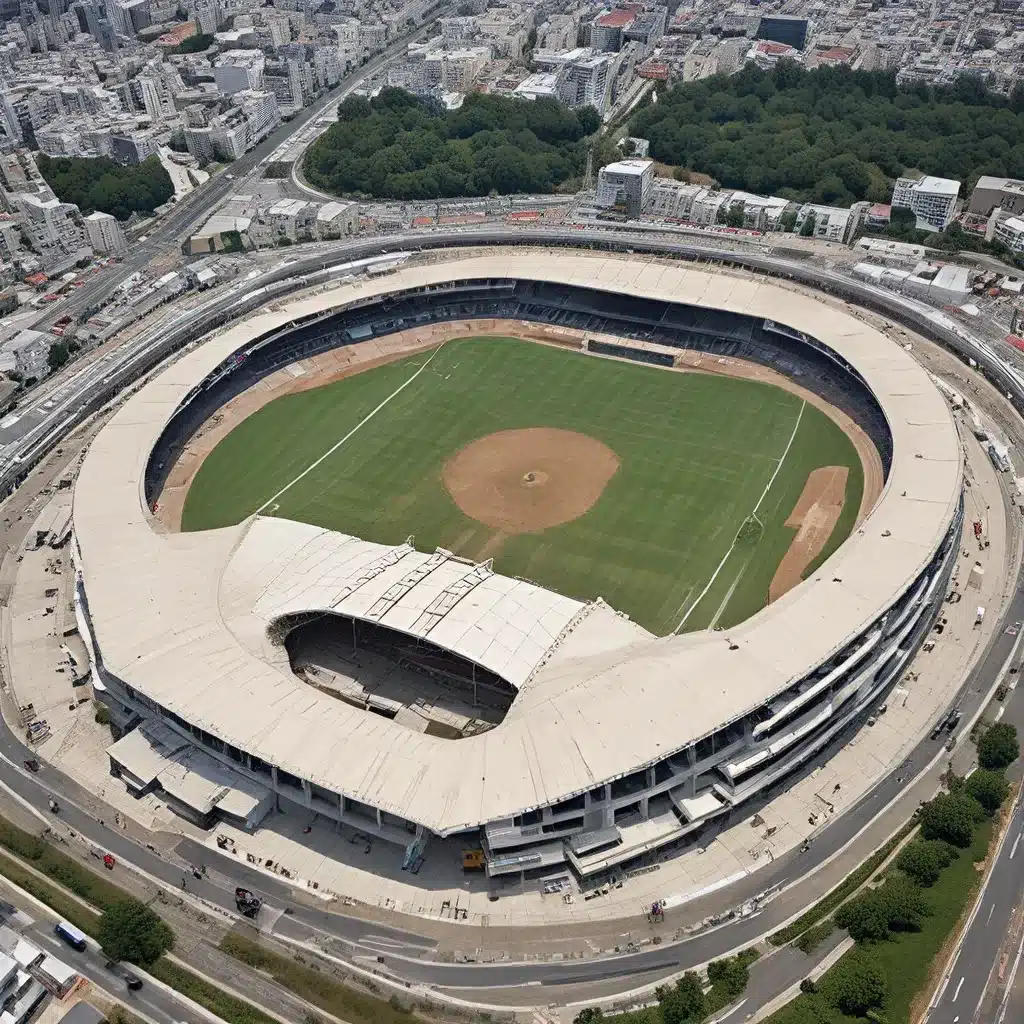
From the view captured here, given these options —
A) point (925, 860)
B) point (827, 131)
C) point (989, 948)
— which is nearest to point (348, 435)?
point (925, 860)

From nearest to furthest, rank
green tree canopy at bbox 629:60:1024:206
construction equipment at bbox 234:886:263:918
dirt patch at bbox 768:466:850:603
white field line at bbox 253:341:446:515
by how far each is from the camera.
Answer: construction equipment at bbox 234:886:263:918 < dirt patch at bbox 768:466:850:603 < white field line at bbox 253:341:446:515 < green tree canopy at bbox 629:60:1024:206

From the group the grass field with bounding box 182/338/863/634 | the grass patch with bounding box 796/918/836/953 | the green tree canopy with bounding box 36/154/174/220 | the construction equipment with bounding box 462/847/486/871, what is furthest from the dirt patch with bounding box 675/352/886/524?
the green tree canopy with bounding box 36/154/174/220

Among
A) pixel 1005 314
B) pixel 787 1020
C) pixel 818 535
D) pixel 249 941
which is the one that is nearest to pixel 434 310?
pixel 818 535

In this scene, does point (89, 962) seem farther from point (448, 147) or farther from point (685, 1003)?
point (448, 147)

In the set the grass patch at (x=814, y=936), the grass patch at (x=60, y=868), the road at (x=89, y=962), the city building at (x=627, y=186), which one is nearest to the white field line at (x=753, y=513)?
the grass patch at (x=814, y=936)

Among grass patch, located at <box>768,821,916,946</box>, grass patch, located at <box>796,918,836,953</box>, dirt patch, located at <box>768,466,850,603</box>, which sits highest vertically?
grass patch, located at <box>796,918,836,953</box>

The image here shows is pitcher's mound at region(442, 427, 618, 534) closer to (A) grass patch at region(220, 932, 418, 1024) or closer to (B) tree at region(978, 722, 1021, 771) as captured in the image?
(B) tree at region(978, 722, 1021, 771)
